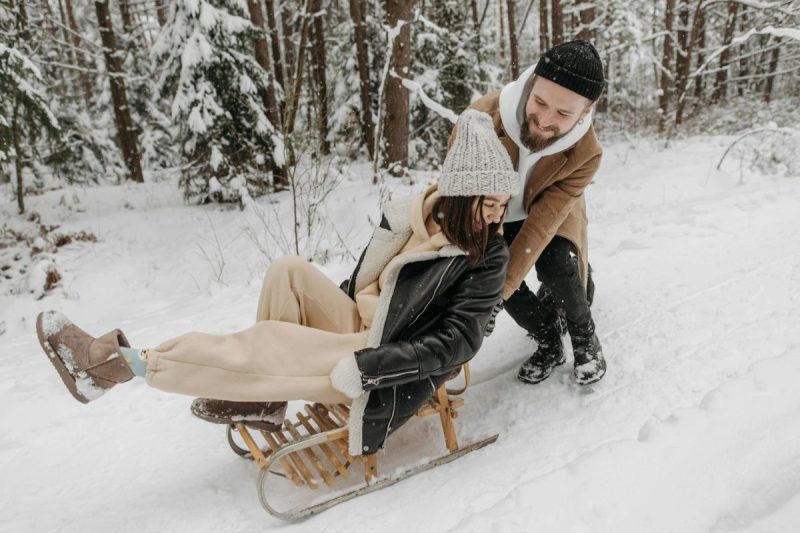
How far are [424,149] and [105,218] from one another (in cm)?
701

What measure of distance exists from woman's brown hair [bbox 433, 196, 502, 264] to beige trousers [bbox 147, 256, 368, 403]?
61 centimetres

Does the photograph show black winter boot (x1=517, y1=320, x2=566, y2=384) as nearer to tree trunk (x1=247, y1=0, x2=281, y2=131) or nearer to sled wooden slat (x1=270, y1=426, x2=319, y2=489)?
sled wooden slat (x1=270, y1=426, x2=319, y2=489)

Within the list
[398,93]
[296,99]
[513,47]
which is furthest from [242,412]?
[513,47]

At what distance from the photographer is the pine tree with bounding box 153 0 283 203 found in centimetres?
885

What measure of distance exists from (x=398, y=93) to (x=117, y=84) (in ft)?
27.3

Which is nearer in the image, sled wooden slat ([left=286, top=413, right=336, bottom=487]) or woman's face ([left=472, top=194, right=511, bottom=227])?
woman's face ([left=472, top=194, right=511, bottom=227])

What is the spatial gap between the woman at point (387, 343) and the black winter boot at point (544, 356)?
93 centimetres

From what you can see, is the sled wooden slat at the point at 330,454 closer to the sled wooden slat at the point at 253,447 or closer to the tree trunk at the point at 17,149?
the sled wooden slat at the point at 253,447

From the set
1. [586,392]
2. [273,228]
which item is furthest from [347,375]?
[273,228]

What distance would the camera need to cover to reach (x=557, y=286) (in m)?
2.84

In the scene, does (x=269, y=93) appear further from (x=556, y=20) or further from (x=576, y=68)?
(x=576, y=68)

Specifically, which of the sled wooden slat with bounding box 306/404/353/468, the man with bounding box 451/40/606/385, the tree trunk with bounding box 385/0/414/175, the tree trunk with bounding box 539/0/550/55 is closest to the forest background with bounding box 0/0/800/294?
the tree trunk with bounding box 385/0/414/175

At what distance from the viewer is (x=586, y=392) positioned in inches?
113

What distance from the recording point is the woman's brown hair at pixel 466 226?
2.13 m
